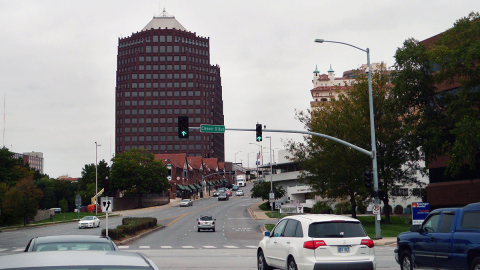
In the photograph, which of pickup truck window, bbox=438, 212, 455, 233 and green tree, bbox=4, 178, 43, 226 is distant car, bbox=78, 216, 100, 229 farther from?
pickup truck window, bbox=438, 212, 455, 233

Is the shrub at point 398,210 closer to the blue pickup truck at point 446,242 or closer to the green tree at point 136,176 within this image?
the green tree at point 136,176

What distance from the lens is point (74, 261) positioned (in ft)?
13.9

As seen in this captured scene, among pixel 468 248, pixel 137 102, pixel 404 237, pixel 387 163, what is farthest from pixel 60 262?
pixel 137 102

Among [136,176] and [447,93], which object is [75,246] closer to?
[447,93]

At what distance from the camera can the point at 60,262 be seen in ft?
13.8

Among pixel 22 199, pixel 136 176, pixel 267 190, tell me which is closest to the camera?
pixel 22 199

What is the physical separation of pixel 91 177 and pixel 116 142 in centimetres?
5299

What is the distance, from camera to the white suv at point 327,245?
11383 mm

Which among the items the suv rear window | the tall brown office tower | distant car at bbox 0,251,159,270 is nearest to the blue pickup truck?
the suv rear window

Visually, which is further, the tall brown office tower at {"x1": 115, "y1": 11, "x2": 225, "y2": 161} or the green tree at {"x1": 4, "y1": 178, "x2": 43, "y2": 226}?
the tall brown office tower at {"x1": 115, "y1": 11, "x2": 225, "y2": 161}

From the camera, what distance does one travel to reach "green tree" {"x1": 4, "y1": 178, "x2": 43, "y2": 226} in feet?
186

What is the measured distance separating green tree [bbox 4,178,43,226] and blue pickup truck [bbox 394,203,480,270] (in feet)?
172

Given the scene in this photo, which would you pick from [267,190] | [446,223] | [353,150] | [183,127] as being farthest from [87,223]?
[446,223]

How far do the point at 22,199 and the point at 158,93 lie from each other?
114932mm
